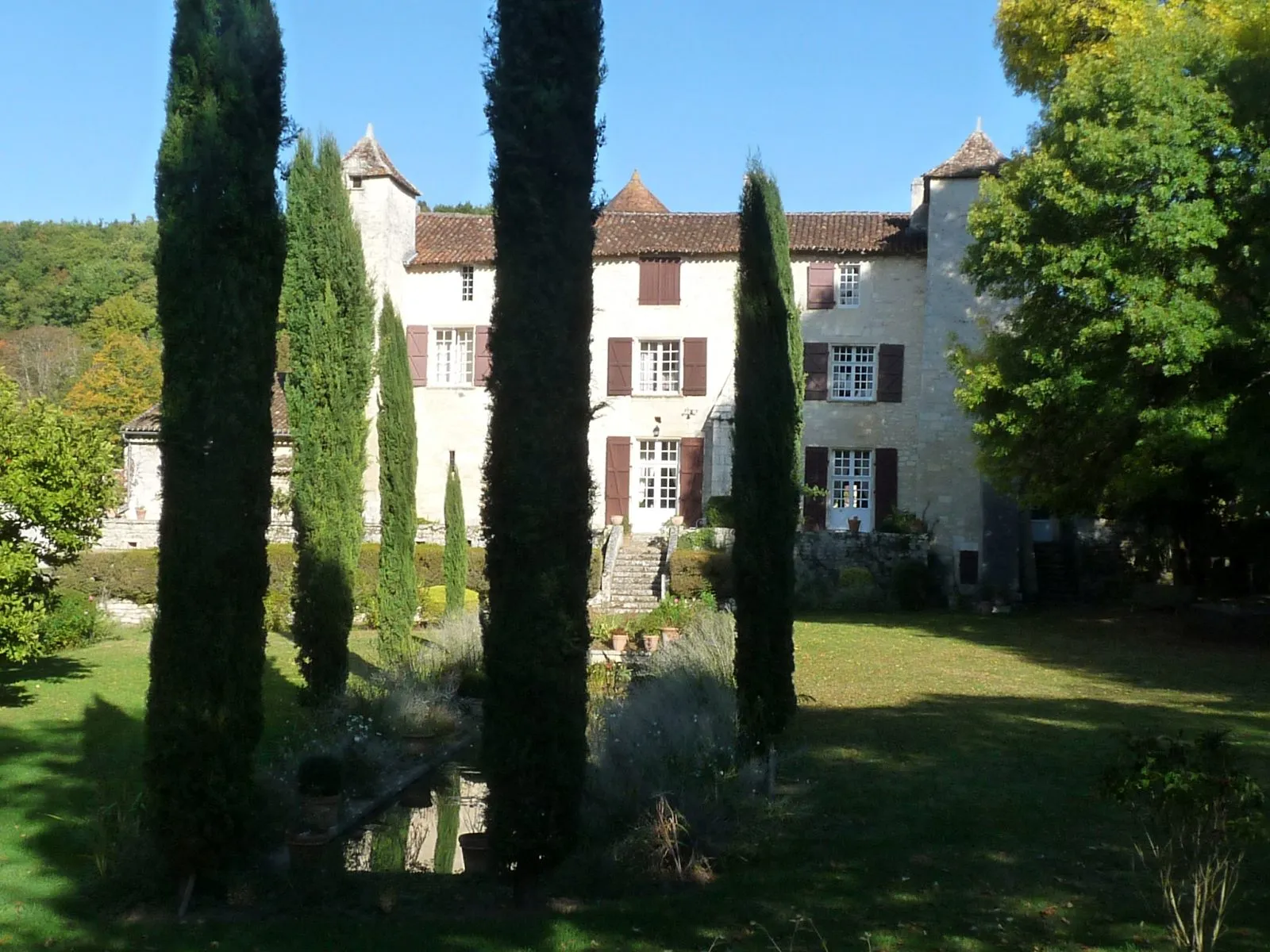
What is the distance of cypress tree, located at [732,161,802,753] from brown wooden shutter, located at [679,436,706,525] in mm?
19383

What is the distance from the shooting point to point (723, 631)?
45.3 ft

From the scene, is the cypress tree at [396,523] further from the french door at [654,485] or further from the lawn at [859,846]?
the french door at [654,485]

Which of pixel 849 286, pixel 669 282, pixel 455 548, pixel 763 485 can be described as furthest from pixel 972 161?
pixel 763 485

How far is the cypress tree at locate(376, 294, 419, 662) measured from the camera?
1450cm

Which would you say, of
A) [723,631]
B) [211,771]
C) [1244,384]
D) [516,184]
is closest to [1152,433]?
[1244,384]

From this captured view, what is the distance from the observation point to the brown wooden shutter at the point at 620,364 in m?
30.8

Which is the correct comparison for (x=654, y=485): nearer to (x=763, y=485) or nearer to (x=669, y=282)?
(x=669, y=282)

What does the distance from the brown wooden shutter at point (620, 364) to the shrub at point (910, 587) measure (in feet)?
29.4

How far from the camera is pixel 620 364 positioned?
1214 inches

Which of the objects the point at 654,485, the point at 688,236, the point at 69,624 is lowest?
the point at 69,624

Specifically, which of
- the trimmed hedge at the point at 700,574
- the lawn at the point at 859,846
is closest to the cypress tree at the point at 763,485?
the lawn at the point at 859,846

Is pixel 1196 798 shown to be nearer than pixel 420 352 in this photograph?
Yes

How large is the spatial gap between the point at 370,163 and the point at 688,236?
861 cm

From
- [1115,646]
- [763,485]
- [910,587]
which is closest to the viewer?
[763,485]
